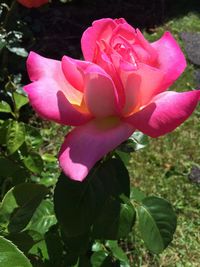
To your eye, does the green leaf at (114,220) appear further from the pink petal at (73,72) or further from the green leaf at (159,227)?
the pink petal at (73,72)

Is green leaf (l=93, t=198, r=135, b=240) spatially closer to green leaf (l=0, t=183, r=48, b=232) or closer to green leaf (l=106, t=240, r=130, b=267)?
green leaf (l=0, t=183, r=48, b=232)

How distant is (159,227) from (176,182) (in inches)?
56.7

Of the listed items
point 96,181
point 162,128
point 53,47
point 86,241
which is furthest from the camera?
point 53,47

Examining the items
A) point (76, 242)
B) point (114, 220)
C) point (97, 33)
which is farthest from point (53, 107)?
point (76, 242)

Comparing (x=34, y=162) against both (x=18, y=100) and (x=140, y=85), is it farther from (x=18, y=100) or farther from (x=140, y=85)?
(x=140, y=85)

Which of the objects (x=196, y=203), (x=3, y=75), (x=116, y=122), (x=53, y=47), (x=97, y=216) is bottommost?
(x=196, y=203)

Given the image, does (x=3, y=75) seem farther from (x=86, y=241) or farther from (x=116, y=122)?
(x=116, y=122)

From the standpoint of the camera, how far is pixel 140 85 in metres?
0.97

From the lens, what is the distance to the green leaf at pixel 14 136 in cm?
175

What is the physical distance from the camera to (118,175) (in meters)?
1.23

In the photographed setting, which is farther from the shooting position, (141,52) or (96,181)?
(96,181)

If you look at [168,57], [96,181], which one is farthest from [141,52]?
[96,181]

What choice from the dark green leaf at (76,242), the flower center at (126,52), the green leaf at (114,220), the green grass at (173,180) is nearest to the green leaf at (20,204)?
the green leaf at (114,220)

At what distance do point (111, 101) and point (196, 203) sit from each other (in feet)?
5.92
